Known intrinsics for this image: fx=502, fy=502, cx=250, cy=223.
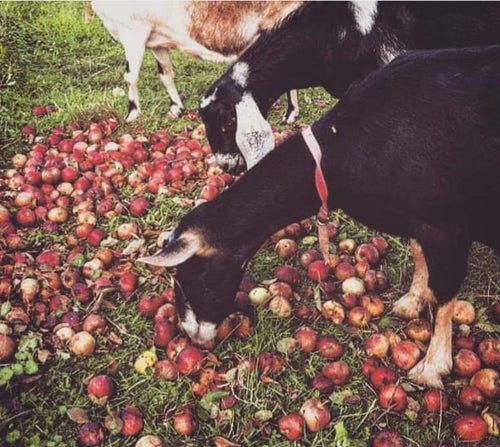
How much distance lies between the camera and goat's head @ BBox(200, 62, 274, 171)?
4.16 meters

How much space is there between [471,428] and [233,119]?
3102 millimetres

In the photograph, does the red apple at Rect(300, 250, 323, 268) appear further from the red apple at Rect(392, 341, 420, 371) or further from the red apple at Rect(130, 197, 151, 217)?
the red apple at Rect(130, 197, 151, 217)

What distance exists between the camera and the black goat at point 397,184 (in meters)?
2.62

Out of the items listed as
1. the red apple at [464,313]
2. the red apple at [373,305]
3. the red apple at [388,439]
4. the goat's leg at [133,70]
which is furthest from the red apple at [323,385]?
the goat's leg at [133,70]

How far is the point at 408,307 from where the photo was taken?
11.4ft

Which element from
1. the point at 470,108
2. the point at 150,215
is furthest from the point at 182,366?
the point at 470,108

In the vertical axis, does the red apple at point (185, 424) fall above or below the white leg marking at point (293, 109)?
above

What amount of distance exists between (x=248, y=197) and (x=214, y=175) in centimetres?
212

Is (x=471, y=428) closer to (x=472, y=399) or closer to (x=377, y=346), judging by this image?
(x=472, y=399)

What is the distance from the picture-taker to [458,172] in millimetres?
2645

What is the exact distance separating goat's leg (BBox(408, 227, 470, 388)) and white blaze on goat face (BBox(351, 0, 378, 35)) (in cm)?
220

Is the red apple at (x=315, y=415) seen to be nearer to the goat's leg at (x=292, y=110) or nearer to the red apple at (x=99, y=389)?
the red apple at (x=99, y=389)

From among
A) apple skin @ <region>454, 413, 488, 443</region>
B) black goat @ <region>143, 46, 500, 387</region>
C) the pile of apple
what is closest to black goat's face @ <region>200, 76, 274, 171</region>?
the pile of apple

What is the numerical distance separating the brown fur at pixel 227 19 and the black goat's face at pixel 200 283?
3.83 m
